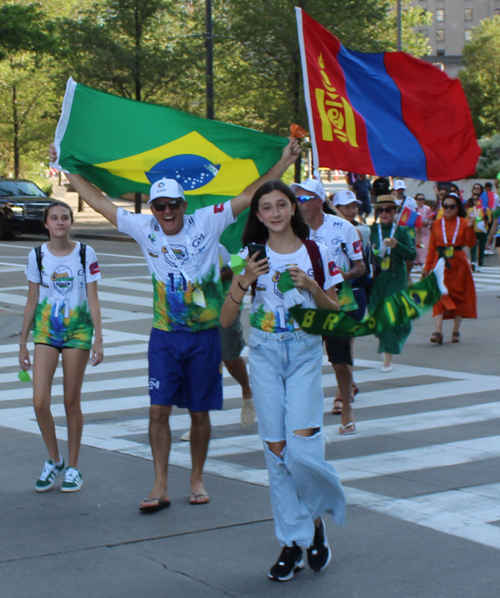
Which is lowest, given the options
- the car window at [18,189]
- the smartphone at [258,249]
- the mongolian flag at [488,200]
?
the smartphone at [258,249]

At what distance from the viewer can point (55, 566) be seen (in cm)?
450

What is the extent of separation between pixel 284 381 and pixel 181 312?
1043 millimetres

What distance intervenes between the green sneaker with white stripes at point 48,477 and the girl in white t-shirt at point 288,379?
180cm

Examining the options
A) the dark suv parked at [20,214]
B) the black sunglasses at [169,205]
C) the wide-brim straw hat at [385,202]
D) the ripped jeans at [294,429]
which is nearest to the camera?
the ripped jeans at [294,429]

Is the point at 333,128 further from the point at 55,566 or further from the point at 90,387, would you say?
the point at 55,566

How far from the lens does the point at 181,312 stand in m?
5.45

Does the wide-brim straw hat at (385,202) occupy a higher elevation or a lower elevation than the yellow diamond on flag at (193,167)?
lower

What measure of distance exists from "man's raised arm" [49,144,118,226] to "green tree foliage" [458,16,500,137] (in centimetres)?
4723

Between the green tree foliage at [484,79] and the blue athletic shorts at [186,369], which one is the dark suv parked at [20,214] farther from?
the green tree foliage at [484,79]

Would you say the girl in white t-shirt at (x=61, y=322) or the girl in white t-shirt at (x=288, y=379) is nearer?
the girl in white t-shirt at (x=288, y=379)

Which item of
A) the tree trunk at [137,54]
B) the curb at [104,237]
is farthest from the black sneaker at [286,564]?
the tree trunk at [137,54]

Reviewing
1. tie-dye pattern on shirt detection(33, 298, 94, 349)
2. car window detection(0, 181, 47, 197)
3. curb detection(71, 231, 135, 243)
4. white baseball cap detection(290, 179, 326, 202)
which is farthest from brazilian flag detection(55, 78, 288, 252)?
car window detection(0, 181, 47, 197)

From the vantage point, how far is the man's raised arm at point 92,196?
19.0 feet

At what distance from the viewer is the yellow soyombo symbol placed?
7848 mm
